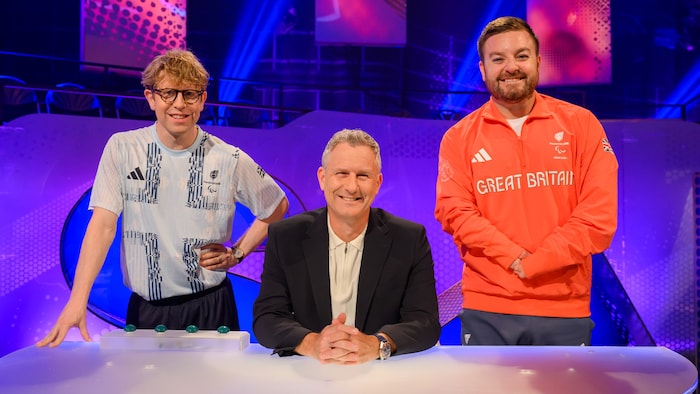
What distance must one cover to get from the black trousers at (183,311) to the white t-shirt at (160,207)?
0.03 meters

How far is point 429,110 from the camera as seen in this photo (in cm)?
791

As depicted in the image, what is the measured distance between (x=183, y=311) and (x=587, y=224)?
1603 mm

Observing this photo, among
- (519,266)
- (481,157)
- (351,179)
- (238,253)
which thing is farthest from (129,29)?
(519,266)

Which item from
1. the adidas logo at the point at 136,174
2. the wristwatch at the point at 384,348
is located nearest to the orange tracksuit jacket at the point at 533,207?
the wristwatch at the point at 384,348

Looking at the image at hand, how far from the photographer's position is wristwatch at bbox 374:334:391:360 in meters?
1.79

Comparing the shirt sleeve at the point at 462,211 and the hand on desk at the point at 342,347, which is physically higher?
the shirt sleeve at the point at 462,211

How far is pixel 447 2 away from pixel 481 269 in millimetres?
6451

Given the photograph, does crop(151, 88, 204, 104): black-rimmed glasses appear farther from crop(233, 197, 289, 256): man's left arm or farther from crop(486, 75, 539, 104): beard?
crop(486, 75, 539, 104): beard

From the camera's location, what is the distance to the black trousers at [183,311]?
8.34 ft

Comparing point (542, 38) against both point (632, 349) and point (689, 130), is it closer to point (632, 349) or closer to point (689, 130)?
point (689, 130)

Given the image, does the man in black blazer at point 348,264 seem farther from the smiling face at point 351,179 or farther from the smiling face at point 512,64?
the smiling face at point 512,64

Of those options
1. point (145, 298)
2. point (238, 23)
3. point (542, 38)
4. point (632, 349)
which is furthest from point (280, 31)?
point (632, 349)

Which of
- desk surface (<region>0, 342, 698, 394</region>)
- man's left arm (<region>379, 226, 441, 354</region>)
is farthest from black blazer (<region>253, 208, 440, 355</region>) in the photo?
desk surface (<region>0, 342, 698, 394</region>)

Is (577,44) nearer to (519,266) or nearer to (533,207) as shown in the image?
(533,207)
